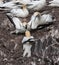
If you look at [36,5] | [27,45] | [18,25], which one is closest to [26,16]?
[36,5]

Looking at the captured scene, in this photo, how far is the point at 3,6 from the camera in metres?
6.79

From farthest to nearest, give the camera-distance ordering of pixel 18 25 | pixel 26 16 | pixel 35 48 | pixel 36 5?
1. pixel 36 5
2. pixel 26 16
3. pixel 18 25
4. pixel 35 48

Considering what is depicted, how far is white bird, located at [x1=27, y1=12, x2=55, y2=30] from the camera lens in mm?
5938

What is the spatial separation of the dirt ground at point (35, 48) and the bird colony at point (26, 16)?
87 mm

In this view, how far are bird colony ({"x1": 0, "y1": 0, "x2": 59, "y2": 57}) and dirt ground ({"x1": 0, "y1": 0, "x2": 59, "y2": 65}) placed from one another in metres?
0.09

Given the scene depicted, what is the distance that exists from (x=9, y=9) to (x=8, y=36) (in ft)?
3.24

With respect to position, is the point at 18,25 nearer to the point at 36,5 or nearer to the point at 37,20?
the point at 37,20

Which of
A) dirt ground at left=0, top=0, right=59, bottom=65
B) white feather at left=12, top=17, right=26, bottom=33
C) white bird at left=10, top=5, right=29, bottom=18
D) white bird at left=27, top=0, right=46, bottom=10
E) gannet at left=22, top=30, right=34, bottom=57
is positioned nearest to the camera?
dirt ground at left=0, top=0, right=59, bottom=65

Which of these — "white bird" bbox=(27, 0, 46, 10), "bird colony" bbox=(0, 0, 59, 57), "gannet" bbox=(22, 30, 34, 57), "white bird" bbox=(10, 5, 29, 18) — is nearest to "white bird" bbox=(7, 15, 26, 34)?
"bird colony" bbox=(0, 0, 59, 57)

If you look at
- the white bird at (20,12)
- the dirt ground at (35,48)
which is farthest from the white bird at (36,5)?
the dirt ground at (35,48)

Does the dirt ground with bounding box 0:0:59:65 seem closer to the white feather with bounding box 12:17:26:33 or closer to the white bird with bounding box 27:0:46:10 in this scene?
the white feather with bounding box 12:17:26:33

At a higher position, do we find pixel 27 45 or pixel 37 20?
pixel 37 20

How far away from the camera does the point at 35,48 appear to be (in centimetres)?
545

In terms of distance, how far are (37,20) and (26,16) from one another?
438 millimetres
